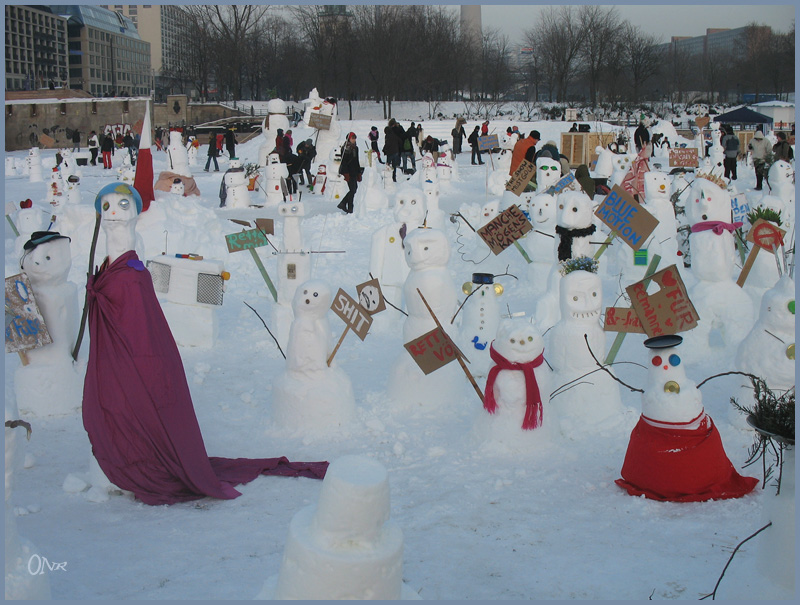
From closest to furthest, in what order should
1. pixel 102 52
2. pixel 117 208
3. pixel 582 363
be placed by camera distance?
pixel 117 208 < pixel 582 363 < pixel 102 52

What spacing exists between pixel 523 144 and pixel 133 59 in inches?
2763

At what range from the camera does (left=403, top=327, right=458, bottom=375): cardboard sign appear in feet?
19.0

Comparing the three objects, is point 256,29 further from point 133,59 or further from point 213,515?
point 213,515

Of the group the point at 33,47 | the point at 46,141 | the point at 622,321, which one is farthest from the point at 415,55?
the point at 622,321

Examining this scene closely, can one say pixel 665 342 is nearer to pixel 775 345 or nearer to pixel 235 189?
pixel 775 345

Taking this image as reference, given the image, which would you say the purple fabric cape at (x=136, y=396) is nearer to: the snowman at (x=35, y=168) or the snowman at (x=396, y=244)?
the snowman at (x=396, y=244)

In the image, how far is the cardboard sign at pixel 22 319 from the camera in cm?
586

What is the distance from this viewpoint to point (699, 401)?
4566mm

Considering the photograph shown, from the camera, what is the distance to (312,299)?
5891mm

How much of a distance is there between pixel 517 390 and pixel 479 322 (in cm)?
171

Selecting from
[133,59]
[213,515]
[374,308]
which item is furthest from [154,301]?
[133,59]

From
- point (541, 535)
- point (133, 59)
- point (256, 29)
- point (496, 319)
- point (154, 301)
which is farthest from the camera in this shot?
point (133, 59)

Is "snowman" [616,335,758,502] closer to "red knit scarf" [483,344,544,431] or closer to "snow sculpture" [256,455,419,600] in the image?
"red knit scarf" [483,344,544,431]

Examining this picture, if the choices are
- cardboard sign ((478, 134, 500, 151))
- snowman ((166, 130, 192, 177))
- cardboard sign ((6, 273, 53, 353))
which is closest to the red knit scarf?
cardboard sign ((6, 273, 53, 353))
